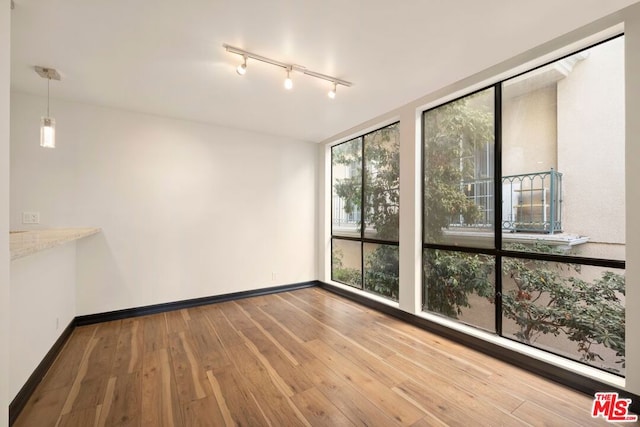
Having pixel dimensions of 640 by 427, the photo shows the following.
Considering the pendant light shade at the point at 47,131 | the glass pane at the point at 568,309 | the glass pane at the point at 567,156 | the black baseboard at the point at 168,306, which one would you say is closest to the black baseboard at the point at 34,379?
the black baseboard at the point at 168,306

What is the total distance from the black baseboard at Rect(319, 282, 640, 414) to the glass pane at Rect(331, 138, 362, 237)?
61.3 inches

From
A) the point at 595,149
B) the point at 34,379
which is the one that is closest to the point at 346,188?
the point at 595,149

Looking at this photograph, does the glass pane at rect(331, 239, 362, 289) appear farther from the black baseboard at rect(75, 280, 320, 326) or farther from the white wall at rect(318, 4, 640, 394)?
the black baseboard at rect(75, 280, 320, 326)

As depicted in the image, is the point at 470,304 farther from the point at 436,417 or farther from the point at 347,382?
the point at 347,382

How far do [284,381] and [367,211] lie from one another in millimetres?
2755

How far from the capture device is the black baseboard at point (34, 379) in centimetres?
176

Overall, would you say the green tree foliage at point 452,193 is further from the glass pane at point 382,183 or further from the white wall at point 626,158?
the glass pane at point 382,183

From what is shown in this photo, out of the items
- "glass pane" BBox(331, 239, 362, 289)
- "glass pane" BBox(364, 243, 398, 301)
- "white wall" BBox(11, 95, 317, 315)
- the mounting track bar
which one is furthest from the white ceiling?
"glass pane" BBox(331, 239, 362, 289)

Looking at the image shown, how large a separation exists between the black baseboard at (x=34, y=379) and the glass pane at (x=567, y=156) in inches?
159

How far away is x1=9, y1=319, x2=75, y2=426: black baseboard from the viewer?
1.76 metres

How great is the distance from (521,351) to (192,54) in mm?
3834

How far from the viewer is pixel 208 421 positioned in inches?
67.9

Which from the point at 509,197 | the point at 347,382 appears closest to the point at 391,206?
the point at 509,197

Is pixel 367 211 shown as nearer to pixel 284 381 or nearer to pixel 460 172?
pixel 460 172
